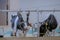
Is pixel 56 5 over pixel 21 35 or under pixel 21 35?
over

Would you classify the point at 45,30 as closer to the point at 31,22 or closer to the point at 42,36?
the point at 42,36

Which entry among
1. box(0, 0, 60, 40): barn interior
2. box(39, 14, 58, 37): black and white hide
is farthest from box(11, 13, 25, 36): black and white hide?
box(39, 14, 58, 37): black and white hide

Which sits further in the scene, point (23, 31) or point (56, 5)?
point (56, 5)

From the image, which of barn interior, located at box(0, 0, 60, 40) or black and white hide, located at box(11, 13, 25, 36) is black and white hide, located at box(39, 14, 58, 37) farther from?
black and white hide, located at box(11, 13, 25, 36)

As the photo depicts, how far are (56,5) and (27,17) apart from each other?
2.52 ft

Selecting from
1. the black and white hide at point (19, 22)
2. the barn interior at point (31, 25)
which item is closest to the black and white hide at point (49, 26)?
the barn interior at point (31, 25)

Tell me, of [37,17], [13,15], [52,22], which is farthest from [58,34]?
[13,15]

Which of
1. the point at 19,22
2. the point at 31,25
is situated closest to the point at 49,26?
the point at 31,25

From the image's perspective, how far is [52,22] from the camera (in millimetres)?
2459

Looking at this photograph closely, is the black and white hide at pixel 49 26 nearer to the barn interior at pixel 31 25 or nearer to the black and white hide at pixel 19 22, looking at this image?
the barn interior at pixel 31 25

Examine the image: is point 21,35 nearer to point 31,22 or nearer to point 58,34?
point 31,22

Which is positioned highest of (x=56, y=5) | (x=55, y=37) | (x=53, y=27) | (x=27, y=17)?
(x=56, y=5)

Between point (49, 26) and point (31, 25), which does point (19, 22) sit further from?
point (49, 26)

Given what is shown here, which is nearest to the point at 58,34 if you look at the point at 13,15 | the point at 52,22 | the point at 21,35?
the point at 52,22
